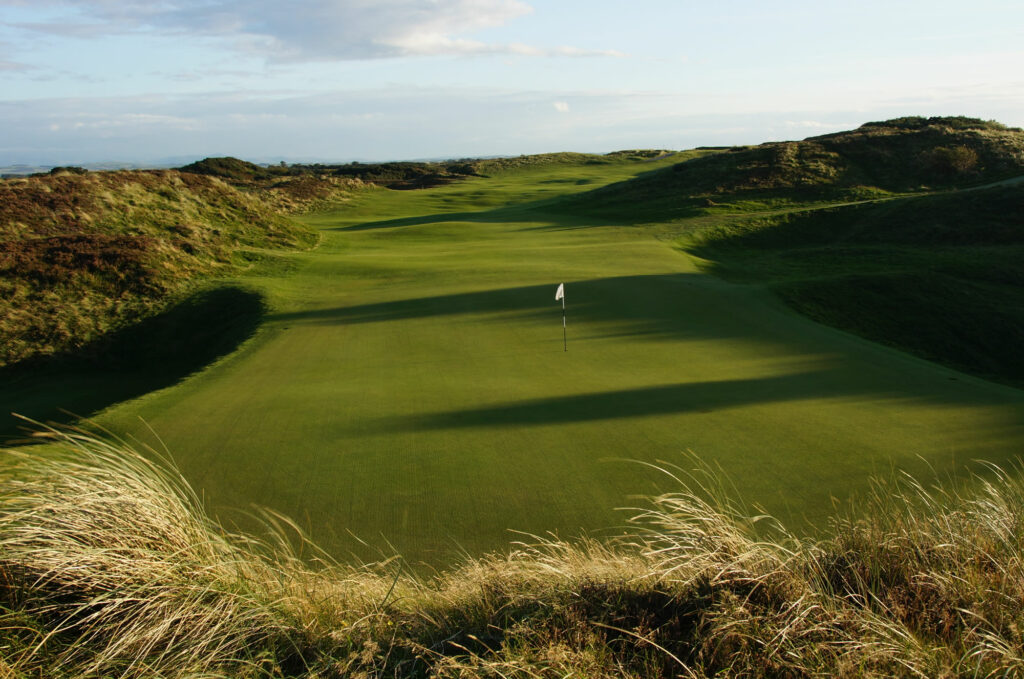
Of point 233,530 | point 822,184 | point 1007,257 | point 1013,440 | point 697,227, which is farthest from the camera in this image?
point 822,184

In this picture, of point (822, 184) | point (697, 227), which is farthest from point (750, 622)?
point (822, 184)

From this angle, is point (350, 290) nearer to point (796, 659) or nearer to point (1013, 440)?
point (1013, 440)

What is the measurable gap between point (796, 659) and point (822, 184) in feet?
131

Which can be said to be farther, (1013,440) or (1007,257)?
(1007,257)

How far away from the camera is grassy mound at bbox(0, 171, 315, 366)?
16172 millimetres

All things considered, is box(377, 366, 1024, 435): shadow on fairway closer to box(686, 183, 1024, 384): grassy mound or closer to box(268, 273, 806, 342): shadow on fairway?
box(268, 273, 806, 342): shadow on fairway

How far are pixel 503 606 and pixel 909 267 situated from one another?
22.8 metres

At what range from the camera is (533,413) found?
323 inches

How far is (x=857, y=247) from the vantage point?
25.9 meters

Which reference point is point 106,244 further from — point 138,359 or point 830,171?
point 830,171

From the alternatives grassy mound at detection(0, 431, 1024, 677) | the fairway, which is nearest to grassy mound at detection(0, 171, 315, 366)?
the fairway

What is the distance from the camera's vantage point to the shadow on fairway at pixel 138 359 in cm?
1266

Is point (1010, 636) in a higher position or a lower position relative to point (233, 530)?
higher

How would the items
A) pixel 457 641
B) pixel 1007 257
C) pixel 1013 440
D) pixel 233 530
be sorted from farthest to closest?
pixel 1007 257, pixel 1013 440, pixel 233 530, pixel 457 641
